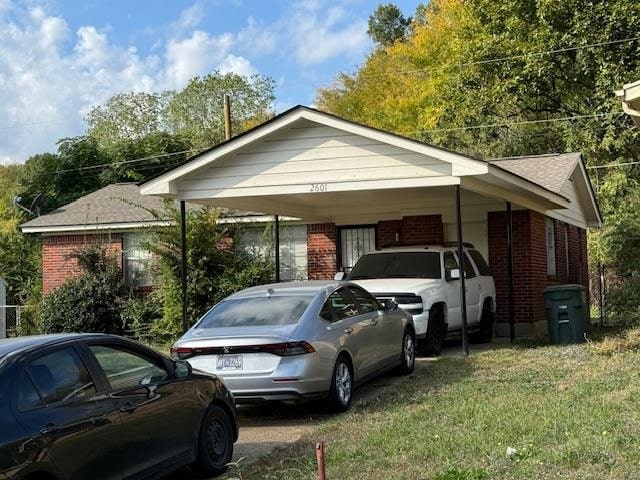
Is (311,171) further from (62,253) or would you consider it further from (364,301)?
(62,253)

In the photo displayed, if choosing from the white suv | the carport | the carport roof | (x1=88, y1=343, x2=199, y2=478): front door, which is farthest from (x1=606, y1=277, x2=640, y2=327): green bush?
(x1=88, y1=343, x2=199, y2=478): front door

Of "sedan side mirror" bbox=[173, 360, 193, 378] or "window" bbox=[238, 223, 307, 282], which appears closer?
"sedan side mirror" bbox=[173, 360, 193, 378]

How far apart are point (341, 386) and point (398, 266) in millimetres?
5564

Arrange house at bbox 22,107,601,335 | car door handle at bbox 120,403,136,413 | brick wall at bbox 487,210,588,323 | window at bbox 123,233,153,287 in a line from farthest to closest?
window at bbox 123,233,153,287 → brick wall at bbox 487,210,588,323 → house at bbox 22,107,601,335 → car door handle at bbox 120,403,136,413

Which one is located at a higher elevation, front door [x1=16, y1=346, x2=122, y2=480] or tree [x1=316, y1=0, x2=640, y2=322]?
tree [x1=316, y1=0, x2=640, y2=322]

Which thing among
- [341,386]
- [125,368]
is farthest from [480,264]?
[125,368]

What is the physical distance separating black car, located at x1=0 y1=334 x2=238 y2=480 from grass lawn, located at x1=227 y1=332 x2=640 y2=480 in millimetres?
615

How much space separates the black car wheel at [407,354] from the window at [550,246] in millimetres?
8423

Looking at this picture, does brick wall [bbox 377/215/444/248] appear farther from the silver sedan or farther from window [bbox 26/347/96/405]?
window [bbox 26/347/96/405]

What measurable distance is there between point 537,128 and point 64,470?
101 feet

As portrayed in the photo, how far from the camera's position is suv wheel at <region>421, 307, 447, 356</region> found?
43.5 feet

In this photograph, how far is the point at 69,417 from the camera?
522 centimetres

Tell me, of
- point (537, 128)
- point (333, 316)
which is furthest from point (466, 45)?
point (333, 316)

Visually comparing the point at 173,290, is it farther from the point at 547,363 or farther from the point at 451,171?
the point at 547,363
